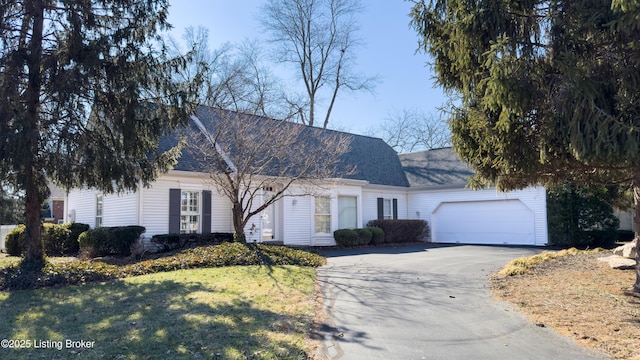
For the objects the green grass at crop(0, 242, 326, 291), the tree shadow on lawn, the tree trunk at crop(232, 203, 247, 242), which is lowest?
the tree shadow on lawn

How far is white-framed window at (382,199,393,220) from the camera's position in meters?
23.3

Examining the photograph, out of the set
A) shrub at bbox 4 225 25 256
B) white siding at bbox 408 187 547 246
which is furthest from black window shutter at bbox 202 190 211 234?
white siding at bbox 408 187 547 246

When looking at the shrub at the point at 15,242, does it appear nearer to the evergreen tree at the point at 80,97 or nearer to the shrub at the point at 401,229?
the evergreen tree at the point at 80,97

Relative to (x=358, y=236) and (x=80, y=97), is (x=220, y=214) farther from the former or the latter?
(x=80, y=97)

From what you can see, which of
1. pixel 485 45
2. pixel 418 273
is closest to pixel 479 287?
pixel 418 273

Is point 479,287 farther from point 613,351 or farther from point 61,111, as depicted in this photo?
point 61,111

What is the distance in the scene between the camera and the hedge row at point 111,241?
14344 millimetres

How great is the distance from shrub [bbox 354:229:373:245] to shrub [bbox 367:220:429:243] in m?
1.58

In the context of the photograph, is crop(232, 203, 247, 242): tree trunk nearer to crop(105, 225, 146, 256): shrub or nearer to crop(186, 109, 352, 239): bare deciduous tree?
crop(186, 109, 352, 239): bare deciduous tree

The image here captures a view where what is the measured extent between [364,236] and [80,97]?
12973mm

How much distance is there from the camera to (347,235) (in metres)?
19.3

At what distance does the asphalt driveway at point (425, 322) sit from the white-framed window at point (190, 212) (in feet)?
23.3

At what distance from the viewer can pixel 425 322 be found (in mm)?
6523

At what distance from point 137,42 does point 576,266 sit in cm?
1216
